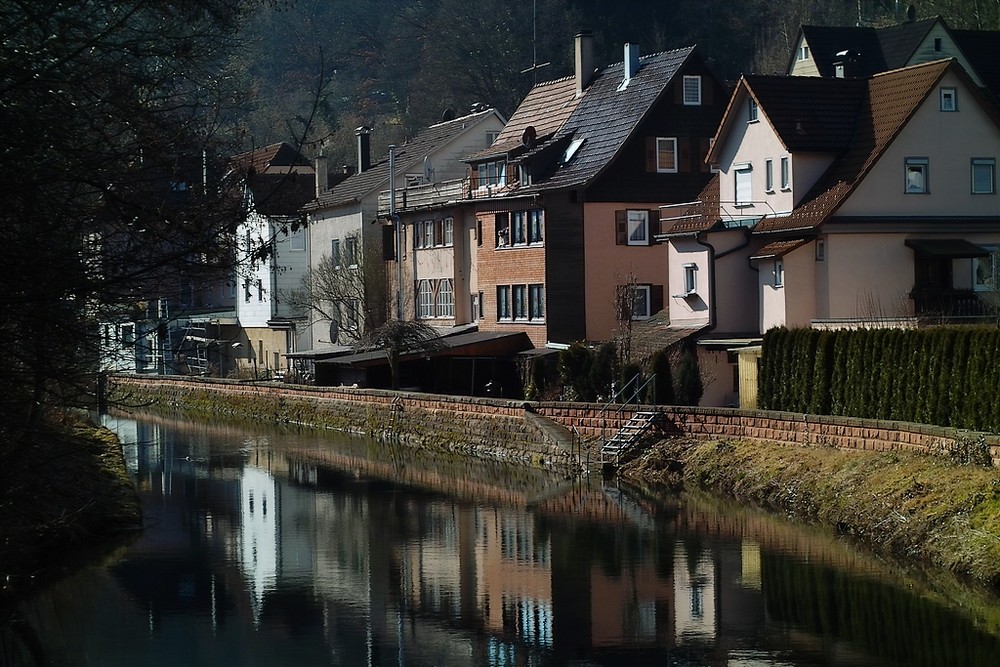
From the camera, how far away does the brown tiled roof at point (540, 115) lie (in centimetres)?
5625

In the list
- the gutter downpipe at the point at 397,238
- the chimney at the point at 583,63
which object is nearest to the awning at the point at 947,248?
the chimney at the point at 583,63

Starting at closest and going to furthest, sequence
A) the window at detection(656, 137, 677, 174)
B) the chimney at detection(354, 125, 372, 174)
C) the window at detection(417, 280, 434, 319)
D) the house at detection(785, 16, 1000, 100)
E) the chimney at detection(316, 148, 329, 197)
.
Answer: the window at detection(656, 137, 677, 174) < the house at detection(785, 16, 1000, 100) < the window at detection(417, 280, 434, 319) < the chimney at detection(316, 148, 329, 197) < the chimney at detection(354, 125, 372, 174)

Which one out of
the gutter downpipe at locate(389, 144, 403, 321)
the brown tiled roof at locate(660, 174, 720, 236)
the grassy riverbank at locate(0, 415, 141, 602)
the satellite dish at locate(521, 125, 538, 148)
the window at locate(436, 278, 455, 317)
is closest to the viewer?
the grassy riverbank at locate(0, 415, 141, 602)

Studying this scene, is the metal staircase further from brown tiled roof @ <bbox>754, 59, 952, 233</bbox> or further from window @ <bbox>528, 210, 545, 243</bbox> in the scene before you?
window @ <bbox>528, 210, 545, 243</bbox>

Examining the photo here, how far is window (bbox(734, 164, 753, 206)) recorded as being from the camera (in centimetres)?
4322

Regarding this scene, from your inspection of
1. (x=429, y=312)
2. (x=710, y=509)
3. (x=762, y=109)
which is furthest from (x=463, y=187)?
(x=710, y=509)

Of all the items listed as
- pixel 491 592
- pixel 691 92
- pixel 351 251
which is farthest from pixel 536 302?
pixel 491 592

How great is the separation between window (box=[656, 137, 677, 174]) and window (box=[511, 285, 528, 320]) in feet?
20.5

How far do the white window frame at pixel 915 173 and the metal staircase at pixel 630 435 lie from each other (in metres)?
11.4

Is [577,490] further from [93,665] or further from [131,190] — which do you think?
[131,190]

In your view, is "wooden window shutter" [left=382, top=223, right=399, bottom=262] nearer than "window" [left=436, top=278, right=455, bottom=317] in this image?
No

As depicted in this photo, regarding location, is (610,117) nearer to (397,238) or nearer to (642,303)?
(642,303)

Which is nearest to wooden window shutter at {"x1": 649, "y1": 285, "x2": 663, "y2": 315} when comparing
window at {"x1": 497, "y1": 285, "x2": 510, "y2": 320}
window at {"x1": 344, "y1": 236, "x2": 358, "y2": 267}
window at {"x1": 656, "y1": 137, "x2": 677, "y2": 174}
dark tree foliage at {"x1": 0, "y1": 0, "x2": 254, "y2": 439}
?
window at {"x1": 656, "y1": 137, "x2": 677, "y2": 174}

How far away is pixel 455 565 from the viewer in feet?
80.3
